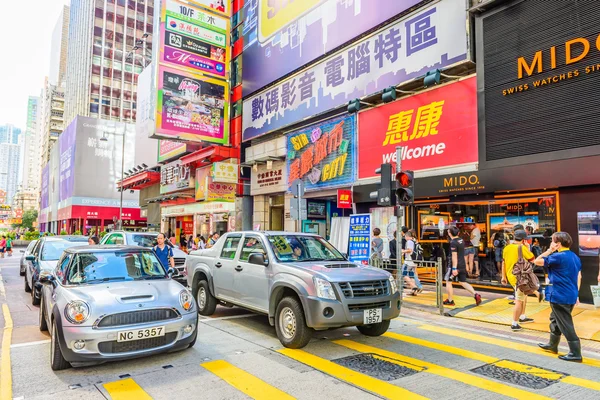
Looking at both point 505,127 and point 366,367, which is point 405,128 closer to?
point 505,127

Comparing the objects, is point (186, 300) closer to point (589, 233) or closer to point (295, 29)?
point (589, 233)

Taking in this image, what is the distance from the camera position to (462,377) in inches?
194

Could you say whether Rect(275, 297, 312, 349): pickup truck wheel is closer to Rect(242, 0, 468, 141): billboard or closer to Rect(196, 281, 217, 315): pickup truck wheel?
Rect(196, 281, 217, 315): pickup truck wheel

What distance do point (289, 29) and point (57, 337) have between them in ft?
63.1

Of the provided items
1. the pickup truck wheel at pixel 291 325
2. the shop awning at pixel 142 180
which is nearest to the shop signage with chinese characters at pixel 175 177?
the shop awning at pixel 142 180

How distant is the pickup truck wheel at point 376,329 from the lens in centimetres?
662

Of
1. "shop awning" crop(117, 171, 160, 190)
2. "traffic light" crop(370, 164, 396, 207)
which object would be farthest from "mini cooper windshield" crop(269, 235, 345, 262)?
"shop awning" crop(117, 171, 160, 190)

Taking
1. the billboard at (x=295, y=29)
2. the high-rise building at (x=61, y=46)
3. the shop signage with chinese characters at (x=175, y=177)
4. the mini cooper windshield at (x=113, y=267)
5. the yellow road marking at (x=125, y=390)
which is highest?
the high-rise building at (x=61, y=46)

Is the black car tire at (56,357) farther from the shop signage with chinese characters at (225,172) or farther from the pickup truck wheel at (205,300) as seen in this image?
the shop signage with chinese characters at (225,172)

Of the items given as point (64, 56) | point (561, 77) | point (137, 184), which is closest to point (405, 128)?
point (561, 77)

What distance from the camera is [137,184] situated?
40.0 meters

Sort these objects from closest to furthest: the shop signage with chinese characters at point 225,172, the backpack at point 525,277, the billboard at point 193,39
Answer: the backpack at point 525,277, the billboard at point 193,39, the shop signage with chinese characters at point 225,172

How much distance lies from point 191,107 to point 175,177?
10.2 meters

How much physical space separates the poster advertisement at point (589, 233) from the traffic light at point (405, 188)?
4237mm
